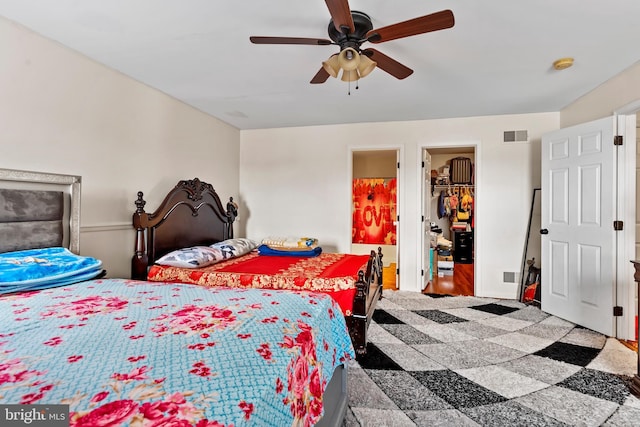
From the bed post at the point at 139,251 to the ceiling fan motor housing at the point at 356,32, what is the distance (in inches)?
81.0

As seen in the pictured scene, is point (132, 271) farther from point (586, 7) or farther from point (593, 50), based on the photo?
point (593, 50)

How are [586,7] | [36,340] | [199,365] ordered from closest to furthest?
[199,365] < [36,340] < [586,7]

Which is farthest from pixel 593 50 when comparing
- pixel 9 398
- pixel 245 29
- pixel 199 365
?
pixel 9 398

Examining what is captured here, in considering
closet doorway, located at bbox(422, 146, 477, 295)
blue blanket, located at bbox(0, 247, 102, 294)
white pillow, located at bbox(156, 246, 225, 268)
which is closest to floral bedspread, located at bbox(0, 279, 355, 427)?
blue blanket, located at bbox(0, 247, 102, 294)

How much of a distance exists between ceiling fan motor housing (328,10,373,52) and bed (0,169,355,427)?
151 cm

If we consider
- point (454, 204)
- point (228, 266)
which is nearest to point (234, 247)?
point (228, 266)

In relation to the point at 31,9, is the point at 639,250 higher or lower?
lower

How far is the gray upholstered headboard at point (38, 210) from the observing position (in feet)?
6.52

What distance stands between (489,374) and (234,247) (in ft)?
8.35

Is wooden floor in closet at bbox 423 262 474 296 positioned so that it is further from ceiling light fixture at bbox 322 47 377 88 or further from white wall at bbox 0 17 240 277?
white wall at bbox 0 17 240 277

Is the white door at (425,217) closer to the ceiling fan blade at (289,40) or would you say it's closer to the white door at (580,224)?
the white door at (580,224)

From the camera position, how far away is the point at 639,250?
3.25 meters

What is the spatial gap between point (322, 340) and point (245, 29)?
2023 millimetres

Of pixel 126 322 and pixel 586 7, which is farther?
pixel 586 7
